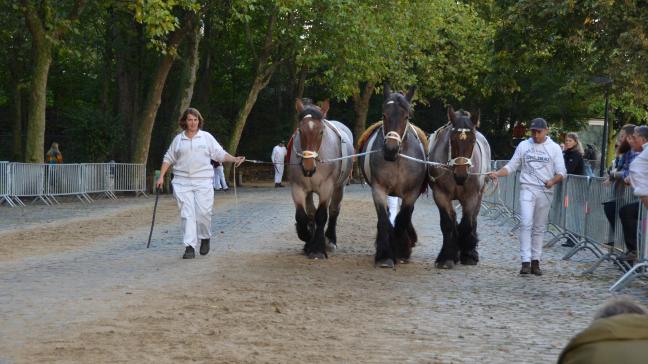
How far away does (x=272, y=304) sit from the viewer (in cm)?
1057

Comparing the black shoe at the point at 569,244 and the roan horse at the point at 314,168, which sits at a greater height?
the roan horse at the point at 314,168

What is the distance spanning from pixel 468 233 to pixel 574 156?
576cm

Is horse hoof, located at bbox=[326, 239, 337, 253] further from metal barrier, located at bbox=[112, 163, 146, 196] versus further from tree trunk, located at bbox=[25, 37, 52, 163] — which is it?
metal barrier, located at bbox=[112, 163, 146, 196]

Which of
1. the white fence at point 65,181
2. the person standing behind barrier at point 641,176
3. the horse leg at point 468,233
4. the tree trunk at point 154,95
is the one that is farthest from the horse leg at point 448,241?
the tree trunk at point 154,95

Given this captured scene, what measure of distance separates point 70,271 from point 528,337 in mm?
6438

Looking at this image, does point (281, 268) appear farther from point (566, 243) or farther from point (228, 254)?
point (566, 243)

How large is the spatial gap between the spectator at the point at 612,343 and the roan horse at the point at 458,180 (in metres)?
10.9

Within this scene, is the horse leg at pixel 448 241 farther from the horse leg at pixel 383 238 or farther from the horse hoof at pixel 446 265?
the horse leg at pixel 383 238

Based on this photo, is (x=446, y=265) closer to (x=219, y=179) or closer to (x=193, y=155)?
(x=193, y=155)

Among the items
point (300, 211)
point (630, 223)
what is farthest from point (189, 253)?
point (630, 223)

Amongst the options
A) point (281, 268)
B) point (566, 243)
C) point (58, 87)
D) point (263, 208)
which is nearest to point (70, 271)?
point (281, 268)

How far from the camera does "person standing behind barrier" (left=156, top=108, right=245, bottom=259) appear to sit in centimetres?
1475

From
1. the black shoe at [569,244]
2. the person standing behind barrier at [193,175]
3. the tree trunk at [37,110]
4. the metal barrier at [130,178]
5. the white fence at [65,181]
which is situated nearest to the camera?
the person standing behind barrier at [193,175]

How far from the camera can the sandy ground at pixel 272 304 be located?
8.16 metres
